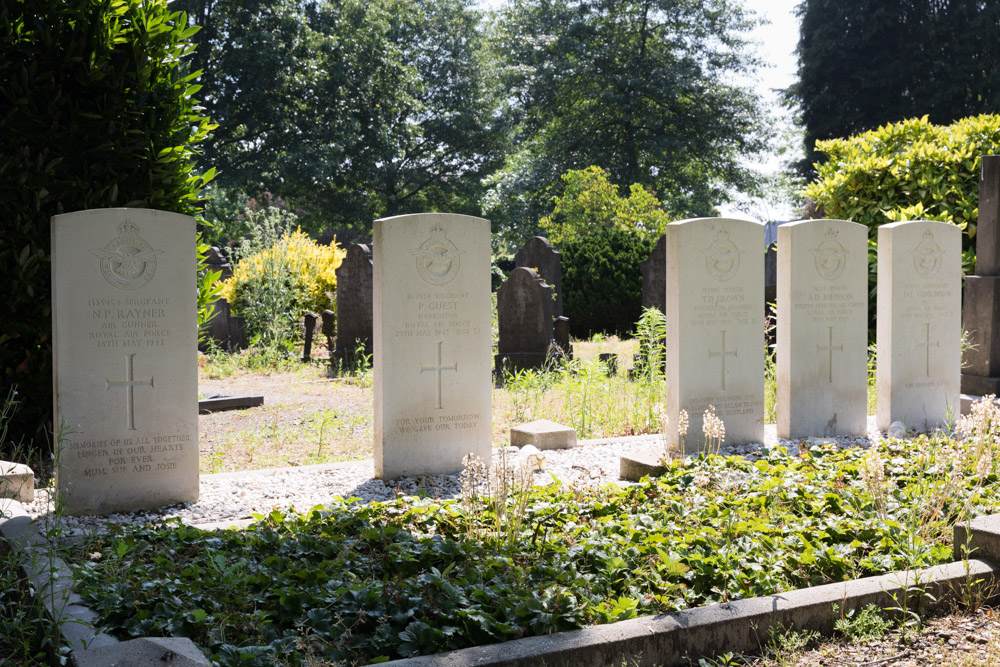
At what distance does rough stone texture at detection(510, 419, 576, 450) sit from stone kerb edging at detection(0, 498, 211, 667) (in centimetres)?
355

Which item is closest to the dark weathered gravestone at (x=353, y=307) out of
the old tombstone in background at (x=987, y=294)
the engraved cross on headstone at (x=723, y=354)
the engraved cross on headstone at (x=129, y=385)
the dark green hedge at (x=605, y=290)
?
the dark green hedge at (x=605, y=290)

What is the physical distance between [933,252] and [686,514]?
13.4 ft

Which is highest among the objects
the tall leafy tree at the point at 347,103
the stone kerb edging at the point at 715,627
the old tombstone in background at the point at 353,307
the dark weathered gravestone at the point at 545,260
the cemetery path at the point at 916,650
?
the tall leafy tree at the point at 347,103

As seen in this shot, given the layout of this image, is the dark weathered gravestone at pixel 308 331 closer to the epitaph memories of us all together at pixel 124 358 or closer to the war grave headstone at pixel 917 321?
the epitaph memories of us all together at pixel 124 358

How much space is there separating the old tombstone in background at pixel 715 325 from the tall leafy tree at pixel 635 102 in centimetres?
1967

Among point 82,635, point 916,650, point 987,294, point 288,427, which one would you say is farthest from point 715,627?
point 987,294

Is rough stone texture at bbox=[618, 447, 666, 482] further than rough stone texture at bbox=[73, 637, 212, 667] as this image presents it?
Yes

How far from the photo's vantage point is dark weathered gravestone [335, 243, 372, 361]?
39.1ft

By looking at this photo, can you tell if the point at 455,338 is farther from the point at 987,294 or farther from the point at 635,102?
the point at 635,102

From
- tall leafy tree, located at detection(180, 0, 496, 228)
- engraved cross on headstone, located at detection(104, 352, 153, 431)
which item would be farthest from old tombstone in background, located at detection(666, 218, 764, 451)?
tall leafy tree, located at detection(180, 0, 496, 228)

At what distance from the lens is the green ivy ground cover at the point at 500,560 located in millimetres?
2965

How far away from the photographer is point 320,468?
570 cm

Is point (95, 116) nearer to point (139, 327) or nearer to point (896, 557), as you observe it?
point (139, 327)

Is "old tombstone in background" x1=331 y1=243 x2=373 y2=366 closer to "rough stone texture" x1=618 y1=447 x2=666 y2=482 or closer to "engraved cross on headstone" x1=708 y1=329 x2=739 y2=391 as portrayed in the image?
"engraved cross on headstone" x1=708 y1=329 x2=739 y2=391
